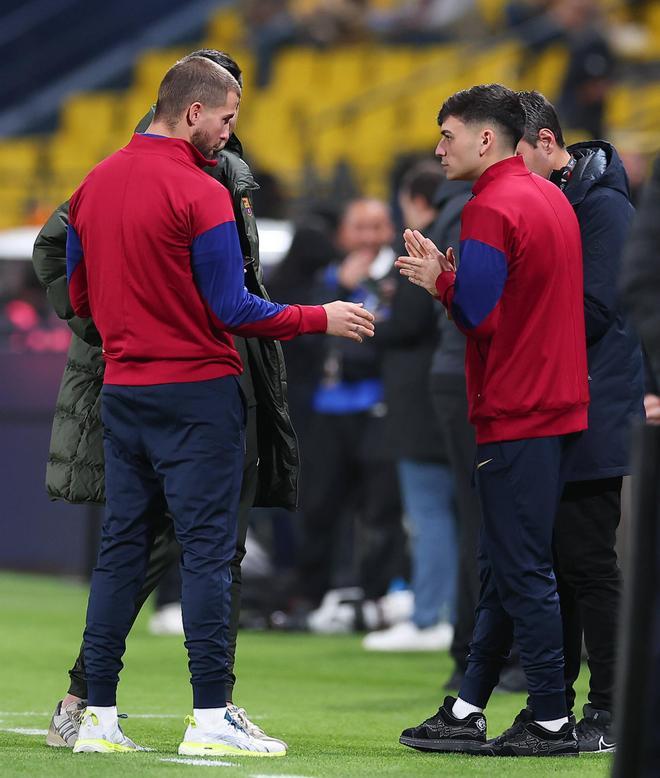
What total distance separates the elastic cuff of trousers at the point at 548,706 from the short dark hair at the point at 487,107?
62.4 inches

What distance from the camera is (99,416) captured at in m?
5.30

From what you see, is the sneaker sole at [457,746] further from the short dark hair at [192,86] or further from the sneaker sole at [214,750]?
the short dark hair at [192,86]

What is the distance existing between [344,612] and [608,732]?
163 inches

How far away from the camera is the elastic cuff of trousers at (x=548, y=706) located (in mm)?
5043

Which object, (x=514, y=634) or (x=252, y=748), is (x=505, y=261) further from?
(x=252, y=748)

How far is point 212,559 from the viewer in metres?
4.88

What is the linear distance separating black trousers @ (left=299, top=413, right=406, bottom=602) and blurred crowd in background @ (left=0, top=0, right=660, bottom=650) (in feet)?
0.04

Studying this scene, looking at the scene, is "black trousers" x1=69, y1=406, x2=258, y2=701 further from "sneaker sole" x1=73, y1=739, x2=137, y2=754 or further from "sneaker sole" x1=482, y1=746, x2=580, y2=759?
"sneaker sole" x1=482, y1=746, x2=580, y2=759

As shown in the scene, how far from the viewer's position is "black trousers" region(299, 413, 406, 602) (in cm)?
927

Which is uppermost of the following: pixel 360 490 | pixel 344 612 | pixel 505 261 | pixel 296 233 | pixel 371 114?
pixel 371 114

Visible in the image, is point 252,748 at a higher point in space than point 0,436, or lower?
lower

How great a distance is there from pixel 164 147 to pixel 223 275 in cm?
40

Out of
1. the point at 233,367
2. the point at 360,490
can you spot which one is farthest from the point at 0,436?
the point at 233,367

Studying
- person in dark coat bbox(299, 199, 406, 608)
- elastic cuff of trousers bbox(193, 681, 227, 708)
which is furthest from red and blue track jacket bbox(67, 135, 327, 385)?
person in dark coat bbox(299, 199, 406, 608)
